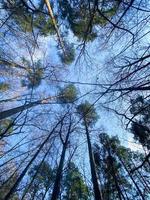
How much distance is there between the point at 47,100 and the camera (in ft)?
46.1

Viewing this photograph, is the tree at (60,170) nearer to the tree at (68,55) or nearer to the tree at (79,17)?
the tree at (68,55)

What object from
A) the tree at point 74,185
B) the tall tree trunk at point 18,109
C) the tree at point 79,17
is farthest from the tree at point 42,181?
the tree at point 79,17

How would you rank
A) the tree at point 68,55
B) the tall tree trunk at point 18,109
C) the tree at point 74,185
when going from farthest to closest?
the tree at point 74,185 < the tree at point 68,55 < the tall tree trunk at point 18,109

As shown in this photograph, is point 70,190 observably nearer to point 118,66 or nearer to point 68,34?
point 68,34

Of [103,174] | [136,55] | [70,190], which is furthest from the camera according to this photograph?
[103,174]

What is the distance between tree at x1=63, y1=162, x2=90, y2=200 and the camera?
49.4ft

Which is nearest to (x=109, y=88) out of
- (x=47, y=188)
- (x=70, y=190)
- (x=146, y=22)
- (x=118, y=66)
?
(x=118, y=66)

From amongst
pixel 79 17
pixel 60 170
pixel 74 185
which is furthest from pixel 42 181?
pixel 79 17

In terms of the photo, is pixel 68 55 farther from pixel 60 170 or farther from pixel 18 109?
pixel 60 170

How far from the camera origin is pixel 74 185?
601 inches

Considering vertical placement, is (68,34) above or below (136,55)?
above

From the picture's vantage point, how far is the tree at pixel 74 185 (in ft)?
49.4

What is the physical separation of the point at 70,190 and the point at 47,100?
6405 millimetres

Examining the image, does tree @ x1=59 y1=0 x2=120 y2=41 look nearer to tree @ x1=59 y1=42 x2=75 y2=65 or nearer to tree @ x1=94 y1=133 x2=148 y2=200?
tree @ x1=59 y1=42 x2=75 y2=65
